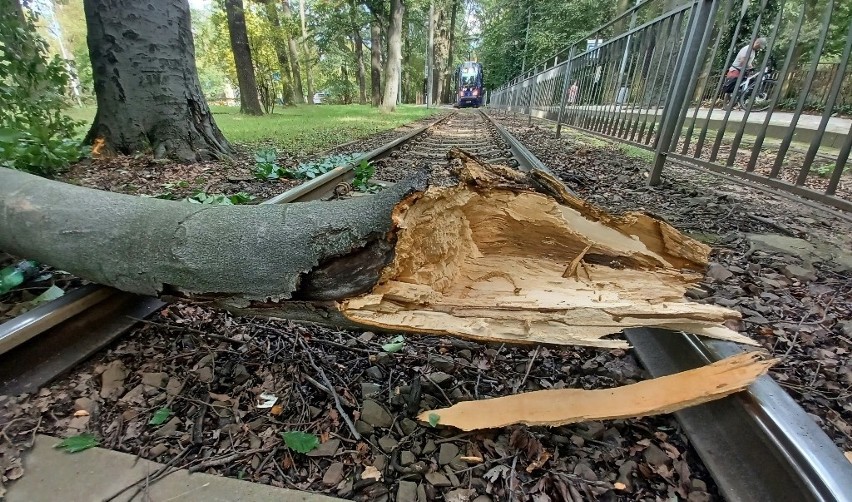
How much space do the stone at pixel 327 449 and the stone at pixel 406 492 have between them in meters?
0.23

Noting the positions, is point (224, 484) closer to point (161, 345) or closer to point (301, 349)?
point (301, 349)

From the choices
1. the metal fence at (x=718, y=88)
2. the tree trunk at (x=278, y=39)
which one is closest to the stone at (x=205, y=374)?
the metal fence at (x=718, y=88)

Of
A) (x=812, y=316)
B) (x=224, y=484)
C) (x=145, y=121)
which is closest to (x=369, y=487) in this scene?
(x=224, y=484)

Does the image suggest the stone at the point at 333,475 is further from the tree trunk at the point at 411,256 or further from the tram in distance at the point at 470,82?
the tram in distance at the point at 470,82

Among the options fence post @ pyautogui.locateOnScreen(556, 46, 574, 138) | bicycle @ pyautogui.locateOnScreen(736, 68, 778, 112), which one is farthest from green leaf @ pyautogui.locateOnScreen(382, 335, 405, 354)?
fence post @ pyautogui.locateOnScreen(556, 46, 574, 138)

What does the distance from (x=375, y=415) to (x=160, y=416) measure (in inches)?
26.0

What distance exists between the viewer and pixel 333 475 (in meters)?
1.11

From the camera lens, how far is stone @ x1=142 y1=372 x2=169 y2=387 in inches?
54.7

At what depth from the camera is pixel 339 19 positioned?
22672mm

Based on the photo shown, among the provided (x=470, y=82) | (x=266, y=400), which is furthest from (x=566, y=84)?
(x=470, y=82)

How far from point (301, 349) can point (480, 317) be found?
0.81 meters

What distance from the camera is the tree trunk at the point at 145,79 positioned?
4324 millimetres

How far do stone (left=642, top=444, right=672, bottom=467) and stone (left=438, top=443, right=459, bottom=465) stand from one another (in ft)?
1.78

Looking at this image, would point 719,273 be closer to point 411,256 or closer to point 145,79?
point 411,256
